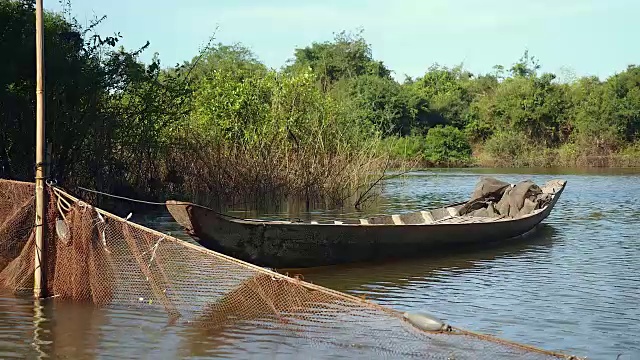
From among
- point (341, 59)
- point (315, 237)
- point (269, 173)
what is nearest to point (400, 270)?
point (315, 237)

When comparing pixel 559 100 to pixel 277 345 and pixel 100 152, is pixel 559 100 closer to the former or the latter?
pixel 100 152

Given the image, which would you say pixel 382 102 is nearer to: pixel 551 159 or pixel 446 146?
pixel 446 146

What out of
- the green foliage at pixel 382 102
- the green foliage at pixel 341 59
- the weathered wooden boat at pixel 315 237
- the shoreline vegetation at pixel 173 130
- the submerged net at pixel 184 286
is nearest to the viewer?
the submerged net at pixel 184 286

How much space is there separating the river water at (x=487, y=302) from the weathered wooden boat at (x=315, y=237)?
20cm

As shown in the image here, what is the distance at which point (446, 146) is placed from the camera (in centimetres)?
4353

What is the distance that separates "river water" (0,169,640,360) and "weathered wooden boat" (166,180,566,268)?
0.65ft

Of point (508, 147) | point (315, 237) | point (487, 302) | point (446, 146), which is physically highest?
point (446, 146)

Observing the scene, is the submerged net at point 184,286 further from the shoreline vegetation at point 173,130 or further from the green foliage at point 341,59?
the green foliage at point 341,59

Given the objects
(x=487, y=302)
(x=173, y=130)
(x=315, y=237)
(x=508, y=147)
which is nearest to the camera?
(x=487, y=302)

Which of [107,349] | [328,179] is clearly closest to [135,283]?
[107,349]

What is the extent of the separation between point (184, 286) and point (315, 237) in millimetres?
3193

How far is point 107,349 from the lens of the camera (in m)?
6.03

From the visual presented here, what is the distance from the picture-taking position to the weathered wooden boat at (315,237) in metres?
8.77

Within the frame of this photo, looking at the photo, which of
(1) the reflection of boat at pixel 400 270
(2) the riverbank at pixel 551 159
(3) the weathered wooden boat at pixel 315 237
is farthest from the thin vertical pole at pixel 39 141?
(2) the riverbank at pixel 551 159
